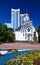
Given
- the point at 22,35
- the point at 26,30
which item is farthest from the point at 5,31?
the point at 26,30

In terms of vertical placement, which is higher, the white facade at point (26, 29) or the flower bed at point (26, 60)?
the white facade at point (26, 29)

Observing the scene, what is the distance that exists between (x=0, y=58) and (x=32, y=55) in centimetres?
124

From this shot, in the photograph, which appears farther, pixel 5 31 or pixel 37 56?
pixel 5 31

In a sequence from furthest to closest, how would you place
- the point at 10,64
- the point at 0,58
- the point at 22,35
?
the point at 22,35 < the point at 0,58 < the point at 10,64

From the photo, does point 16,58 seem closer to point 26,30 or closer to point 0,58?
point 0,58

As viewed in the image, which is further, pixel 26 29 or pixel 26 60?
pixel 26 29

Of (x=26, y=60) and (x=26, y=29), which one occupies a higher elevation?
(x=26, y=29)

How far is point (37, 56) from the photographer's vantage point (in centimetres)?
700

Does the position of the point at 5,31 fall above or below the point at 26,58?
above

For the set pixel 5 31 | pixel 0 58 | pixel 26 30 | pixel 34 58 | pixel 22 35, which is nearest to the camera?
pixel 34 58

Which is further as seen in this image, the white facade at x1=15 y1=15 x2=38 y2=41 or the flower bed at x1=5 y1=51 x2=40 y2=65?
the white facade at x1=15 y1=15 x2=38 y2=41

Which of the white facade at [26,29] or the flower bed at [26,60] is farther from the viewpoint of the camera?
the white facade at [26,29]

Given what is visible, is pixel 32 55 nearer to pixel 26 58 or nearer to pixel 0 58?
pixel 26 58

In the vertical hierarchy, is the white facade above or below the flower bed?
above
